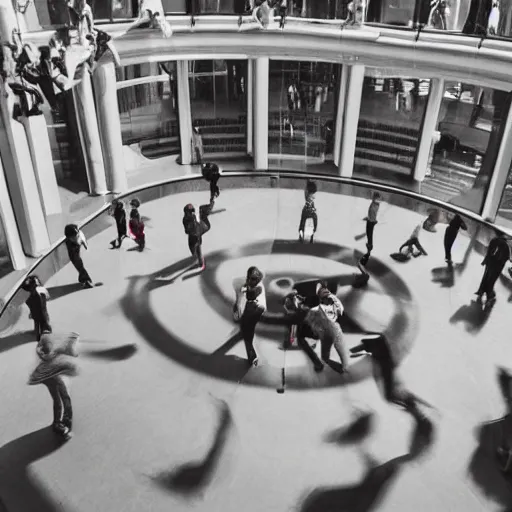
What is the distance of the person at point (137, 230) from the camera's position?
1029 centimetres

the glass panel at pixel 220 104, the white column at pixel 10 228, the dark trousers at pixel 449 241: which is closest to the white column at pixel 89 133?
the white column at pixel 10 228

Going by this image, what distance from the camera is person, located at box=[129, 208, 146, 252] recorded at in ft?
33.7

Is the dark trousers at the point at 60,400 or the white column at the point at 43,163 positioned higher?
the white column at the point at 43,163

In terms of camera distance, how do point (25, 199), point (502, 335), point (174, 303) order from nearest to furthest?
point (502, 335)
point (174, 303)
point (25, 199)

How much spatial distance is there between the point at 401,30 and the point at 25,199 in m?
10.0

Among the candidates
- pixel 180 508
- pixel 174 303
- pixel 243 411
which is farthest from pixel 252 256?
pixel 180 508

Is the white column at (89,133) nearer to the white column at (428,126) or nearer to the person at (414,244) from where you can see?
the person at (414,244)

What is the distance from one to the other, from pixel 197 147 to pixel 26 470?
12.3m

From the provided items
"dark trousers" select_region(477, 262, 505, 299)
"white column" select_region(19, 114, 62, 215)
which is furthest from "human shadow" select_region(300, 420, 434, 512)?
"white column" select_region(19, 114, 62, 215)

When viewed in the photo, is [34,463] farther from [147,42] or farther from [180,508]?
[147,42]

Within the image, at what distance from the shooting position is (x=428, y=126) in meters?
13.9

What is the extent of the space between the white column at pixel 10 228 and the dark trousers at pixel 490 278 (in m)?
9.46

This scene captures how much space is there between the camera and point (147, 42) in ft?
41.5

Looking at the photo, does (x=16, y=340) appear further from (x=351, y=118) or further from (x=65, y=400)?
(x=351, y=118)
